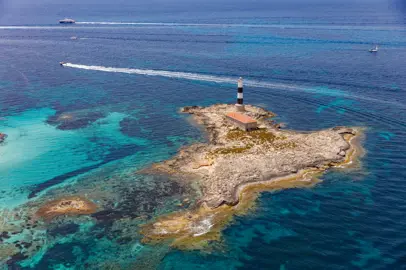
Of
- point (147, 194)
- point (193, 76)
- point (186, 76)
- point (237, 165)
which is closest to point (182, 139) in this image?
point (237, 165)

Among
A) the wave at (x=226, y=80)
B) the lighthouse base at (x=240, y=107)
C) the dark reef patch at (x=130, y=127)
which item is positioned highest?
the wave at (x=226, y=80)

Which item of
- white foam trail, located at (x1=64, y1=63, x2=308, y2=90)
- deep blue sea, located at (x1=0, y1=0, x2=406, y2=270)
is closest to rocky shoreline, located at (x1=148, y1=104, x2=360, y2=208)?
deep blue sea, located at (x1=0, y1=0, x2=406, y2=270)

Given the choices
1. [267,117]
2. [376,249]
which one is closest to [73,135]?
[267,117]

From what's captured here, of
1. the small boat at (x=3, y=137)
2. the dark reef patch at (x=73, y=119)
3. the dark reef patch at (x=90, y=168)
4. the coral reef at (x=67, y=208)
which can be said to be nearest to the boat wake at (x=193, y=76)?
the dark reef patch at (x=73, y=119)

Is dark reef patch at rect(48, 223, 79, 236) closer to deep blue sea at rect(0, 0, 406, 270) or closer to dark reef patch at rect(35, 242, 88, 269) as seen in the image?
deep blue sea at rect(0, 0, 406, 270)

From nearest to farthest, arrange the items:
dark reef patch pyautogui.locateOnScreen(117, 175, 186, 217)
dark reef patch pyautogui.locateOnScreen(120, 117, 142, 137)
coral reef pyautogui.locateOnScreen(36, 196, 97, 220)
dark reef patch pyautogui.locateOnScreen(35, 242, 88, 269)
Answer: dark reef patch pyautogui.locateOnScreen(35, 242, 88, 269) → coral reef pyautogui.locateOnScreen(36, 196, 97, 220) → dark reef patch pyautogui.locateOnScreen(117, 175, 186, 217) → dark reef patch pyautogui.locateOnScreen(120, 117, 142, 137)

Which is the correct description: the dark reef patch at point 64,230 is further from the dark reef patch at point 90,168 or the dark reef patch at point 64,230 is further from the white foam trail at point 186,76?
the white foam trail at point 186,76

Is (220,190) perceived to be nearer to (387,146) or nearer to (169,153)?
(169,153)
